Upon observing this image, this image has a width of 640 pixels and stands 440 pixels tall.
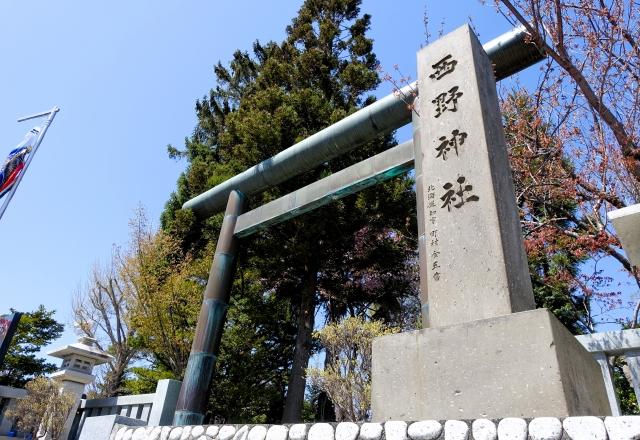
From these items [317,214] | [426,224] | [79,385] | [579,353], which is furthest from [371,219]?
[579,353]

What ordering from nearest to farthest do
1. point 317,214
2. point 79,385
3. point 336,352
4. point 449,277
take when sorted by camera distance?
point 449,277 < point 336,352 < point 79,385 < point 317,214

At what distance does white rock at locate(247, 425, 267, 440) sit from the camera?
2.37m

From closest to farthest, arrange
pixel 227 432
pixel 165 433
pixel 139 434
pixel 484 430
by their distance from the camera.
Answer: pixel 484 430 → pixel 227 432 → pixel 165 433 → pixel 139 434

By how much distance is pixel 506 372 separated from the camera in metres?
2.00

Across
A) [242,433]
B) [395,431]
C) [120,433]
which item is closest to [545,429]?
[395,431]

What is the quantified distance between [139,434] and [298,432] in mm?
1730

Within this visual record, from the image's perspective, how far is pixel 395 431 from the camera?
1.91 metres

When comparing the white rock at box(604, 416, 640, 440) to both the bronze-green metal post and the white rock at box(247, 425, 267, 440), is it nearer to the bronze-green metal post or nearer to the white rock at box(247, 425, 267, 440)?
the white rock at box(247, 425, 267, 440)

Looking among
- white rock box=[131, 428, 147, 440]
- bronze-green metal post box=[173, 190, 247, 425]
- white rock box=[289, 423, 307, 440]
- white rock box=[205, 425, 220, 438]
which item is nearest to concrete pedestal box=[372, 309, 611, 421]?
white rock box=[289, 423, 307, 440]

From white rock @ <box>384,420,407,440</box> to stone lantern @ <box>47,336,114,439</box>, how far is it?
7.44 m

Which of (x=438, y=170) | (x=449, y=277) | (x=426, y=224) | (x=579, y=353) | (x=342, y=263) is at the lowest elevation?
(x=579, y=353)

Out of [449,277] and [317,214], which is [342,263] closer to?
[317,214]

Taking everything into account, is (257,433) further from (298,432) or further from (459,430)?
(459,430)

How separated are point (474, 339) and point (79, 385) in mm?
8240
